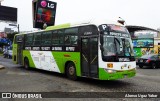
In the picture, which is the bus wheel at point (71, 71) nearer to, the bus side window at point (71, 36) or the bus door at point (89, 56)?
the bus door at point (89, 56)

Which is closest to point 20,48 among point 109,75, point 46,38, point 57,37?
point 46,38

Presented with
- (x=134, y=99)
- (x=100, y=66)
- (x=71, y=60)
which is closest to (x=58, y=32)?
(x=71, y=60)

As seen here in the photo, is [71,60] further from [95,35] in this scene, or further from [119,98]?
[119,98]

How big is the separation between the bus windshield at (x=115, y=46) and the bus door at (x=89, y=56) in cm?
54

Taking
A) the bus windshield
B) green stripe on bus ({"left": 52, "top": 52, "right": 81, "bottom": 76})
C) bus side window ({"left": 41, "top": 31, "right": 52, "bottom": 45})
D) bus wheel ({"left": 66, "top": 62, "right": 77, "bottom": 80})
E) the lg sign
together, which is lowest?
bus wheel ({"left": 66, "top": 62, "right": 77, "bottom": 80})

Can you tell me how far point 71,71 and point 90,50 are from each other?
2197mm

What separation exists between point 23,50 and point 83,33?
880 centimetres

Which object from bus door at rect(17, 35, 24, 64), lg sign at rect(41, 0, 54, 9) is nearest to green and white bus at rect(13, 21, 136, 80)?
bus door at rect(17, 35, 24, 64)

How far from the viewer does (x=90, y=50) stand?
1229 centimetres

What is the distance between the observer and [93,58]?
1204 cm

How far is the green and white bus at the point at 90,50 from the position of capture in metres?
11.5

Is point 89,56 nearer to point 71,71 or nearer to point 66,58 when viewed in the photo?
point 71,71

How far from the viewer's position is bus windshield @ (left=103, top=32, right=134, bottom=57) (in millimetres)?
11547

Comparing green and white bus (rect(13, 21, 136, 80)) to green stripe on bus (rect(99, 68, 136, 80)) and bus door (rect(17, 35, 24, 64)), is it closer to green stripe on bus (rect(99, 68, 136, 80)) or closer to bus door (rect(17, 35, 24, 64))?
green stripe on bus (rect(99, 68, 136, 80))
